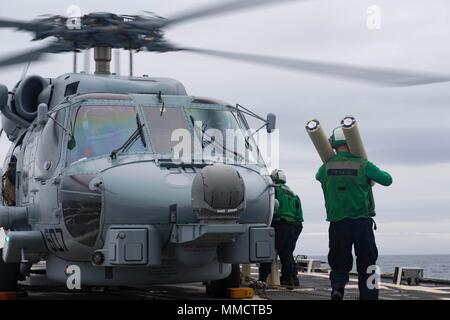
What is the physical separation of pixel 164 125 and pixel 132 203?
1.48 meters

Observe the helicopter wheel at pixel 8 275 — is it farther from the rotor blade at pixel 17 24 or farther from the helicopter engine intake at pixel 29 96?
the rotor blade at pixel 17 24

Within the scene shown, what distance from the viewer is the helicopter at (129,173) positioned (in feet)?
28.3

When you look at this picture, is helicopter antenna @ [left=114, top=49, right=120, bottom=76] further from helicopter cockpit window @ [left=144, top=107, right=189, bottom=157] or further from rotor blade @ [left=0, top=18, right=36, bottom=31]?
helicopter cockpit window @ [left=144, top=107, right=189, bottom=157]

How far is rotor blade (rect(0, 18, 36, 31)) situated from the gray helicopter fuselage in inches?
38.0

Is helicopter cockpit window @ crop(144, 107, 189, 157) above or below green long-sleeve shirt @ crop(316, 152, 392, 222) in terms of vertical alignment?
above

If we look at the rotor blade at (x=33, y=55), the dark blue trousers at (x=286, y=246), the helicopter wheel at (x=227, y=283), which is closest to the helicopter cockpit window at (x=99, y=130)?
the rotor blade at (x=33, y=55)

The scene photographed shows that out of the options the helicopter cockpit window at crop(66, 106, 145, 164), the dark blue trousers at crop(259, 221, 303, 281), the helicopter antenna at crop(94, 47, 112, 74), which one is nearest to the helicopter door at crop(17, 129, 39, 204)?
the helicopter cockpit window at crop(66, 106, 145, 164)

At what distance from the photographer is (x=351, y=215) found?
341 inches

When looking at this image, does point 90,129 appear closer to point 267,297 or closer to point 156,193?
point 156,193

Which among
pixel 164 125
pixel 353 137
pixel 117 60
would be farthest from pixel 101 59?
pixel 353 137

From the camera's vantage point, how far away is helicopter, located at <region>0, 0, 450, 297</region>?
862 centimetres

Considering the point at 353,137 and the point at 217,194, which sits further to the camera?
the point at 353,137

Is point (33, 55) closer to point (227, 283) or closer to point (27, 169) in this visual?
point (27, 169)
